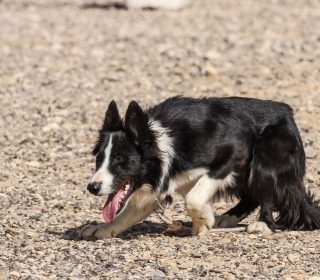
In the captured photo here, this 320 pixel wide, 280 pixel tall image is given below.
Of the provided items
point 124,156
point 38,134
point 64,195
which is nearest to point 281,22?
point 38,134

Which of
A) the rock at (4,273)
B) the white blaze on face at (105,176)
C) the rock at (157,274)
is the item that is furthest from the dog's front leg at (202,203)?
the rock at (4,273)

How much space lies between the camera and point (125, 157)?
25.8 feet

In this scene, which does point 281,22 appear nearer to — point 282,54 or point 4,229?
point 282,54

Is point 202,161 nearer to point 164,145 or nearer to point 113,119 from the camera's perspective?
point 164,145

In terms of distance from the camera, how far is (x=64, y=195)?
32.0 feet

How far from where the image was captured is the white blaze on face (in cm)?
768

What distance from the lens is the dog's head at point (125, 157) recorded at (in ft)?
25.6

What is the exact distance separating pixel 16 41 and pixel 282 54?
5725mm

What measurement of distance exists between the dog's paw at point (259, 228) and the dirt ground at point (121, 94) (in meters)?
0.15

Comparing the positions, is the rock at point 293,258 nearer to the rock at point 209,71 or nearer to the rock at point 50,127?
the rock at point 50,127

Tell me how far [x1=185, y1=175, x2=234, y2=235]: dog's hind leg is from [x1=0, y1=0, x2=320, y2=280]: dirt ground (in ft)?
0.57

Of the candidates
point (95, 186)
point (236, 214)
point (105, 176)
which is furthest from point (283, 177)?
point (95, 186)

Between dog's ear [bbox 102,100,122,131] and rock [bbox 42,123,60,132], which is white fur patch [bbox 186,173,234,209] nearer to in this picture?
dog's ear [bbox 102,100,122,131]

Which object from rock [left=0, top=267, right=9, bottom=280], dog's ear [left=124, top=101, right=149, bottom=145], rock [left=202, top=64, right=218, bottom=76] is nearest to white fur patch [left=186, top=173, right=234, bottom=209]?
dog's ear [left=124, top=101, right=149, bottom=145]
